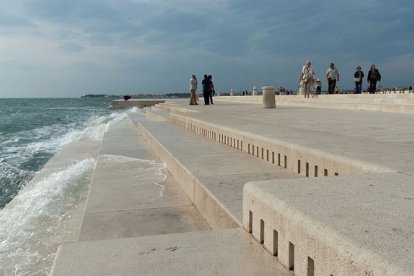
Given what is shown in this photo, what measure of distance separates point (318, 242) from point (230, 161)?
4274 mm

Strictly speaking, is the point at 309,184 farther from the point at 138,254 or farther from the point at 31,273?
the point at 31,273

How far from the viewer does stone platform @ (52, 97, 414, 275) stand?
2006 mm

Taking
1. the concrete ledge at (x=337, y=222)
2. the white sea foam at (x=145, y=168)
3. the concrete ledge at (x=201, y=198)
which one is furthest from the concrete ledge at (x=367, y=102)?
the concrete ledge at (x=337, y=222)

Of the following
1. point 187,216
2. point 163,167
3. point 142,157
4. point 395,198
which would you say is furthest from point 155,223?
point 142,157

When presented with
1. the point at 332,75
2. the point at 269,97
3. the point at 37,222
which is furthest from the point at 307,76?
the point at 37,222

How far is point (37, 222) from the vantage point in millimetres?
5262

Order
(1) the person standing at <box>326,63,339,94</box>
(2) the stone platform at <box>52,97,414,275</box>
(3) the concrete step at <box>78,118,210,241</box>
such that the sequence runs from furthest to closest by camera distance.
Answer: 1. (1) the person standing at <box>326,63,339,94</box>
2. (3) the concrete step at <box>78,118,210,241</box>
3. (2) the stone platform at <box>52,97,414,275</box>

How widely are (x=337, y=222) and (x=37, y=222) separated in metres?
4.19

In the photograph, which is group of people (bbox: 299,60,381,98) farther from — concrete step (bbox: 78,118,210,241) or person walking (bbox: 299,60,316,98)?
concrete step (bbox: 78,118,210,241)

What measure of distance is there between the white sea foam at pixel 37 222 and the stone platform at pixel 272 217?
469 millimetres

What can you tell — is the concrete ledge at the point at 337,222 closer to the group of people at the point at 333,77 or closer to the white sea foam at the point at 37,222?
the white sea foam at the point at 37,222

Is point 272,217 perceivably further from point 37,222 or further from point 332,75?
point 332,75

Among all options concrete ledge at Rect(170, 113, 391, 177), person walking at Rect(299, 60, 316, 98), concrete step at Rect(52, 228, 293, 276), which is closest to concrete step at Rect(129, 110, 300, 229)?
concrete ledge at Rect(170, 113, 391, 177)

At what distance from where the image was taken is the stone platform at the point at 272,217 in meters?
2.01
